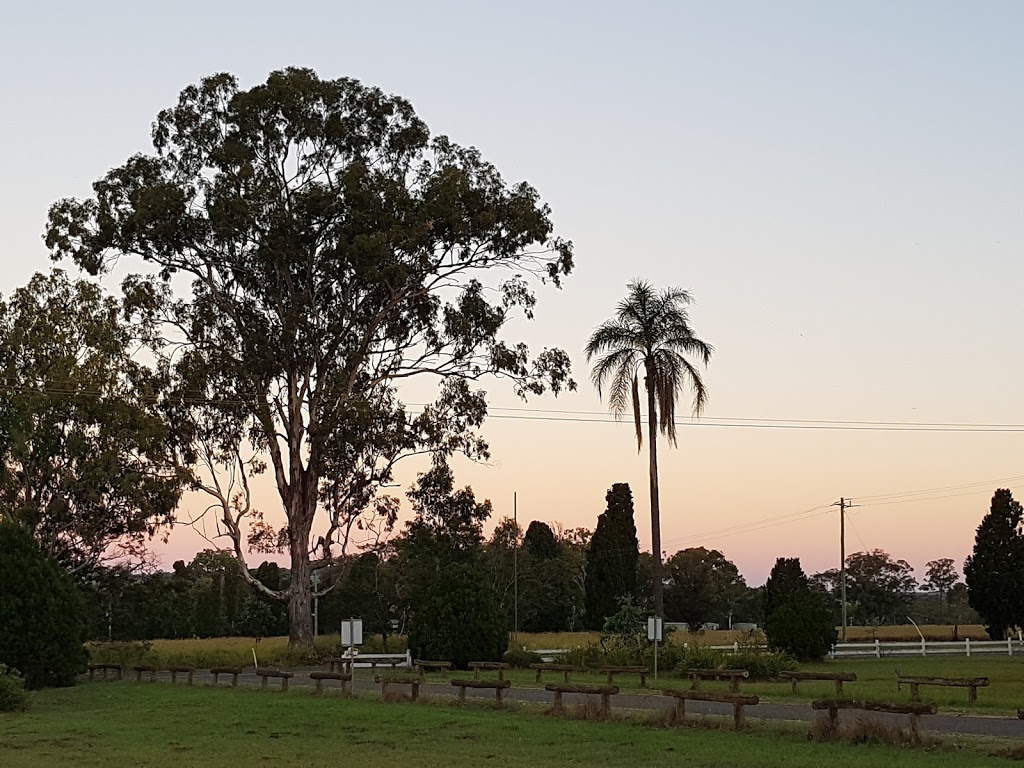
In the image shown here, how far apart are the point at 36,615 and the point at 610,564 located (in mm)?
33034

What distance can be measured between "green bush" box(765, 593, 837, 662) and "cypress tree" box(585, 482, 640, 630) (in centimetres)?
1909

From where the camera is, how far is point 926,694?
2562cm

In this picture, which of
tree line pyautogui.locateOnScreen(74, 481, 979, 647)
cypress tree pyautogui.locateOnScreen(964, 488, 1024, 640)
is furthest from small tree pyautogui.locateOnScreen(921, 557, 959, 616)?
cypress tree pyautogui.locateOnScreen(964, 488, 1024, 640)

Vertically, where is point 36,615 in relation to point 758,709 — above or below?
above

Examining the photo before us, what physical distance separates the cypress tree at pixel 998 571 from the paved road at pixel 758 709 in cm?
3382

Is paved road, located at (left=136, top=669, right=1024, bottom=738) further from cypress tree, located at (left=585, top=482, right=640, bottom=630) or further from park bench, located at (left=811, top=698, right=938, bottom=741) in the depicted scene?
cypress tree, located at (left=585, top=482, right=640, bottom=630)

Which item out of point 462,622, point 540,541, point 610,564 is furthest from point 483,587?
point 540,541

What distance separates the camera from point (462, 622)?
35781 millimetres

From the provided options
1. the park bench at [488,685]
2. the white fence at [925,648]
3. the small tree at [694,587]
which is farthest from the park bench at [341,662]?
the small tree at [694,587]

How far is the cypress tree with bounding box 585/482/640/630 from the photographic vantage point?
196 ft

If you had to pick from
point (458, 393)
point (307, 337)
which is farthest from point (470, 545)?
point (307, 337)

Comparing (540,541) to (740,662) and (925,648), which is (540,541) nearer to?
(925,648)

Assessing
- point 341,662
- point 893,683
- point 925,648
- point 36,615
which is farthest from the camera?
point 925,648

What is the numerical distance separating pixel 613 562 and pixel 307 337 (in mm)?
22255
